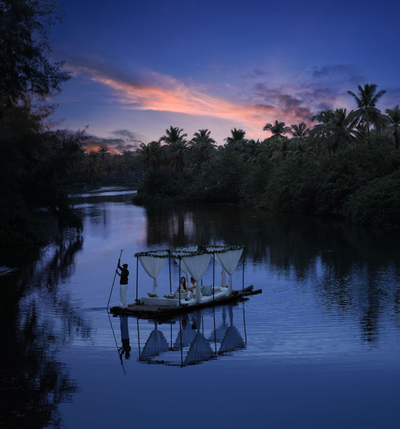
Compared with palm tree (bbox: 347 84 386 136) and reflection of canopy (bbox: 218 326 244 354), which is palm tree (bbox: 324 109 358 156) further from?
reflection of canopy (bbox: 218 326 244 354)

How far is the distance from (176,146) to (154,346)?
8757 cm

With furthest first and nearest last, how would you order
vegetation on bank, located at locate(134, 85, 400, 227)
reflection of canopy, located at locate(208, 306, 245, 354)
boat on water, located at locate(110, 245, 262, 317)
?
1. vegetation on bank, located at locate(134, 85, 400, 227)
2. boat on water, located at locate(110, 245, 262, 317)
3. reflection of canopy, located at locate(208, 306, 245, 354)

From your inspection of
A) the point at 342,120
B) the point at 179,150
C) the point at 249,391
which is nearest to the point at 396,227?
the point at 342,120

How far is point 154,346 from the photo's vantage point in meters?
14.0

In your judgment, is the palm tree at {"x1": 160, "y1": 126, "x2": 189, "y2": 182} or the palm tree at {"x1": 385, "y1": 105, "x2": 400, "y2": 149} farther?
the palm tree at {"x1": 160, "y1": 126, "x2": 189, "y2": 182}

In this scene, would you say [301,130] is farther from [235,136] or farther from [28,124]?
[28,124]

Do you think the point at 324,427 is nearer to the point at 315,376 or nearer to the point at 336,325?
the point at 315,376

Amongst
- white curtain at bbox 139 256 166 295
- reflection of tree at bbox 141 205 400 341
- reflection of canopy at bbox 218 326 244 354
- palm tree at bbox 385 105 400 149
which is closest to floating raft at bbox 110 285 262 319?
white curtain at bbox 139 256 166 295

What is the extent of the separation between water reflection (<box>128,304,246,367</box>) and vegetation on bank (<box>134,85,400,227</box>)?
32.5m

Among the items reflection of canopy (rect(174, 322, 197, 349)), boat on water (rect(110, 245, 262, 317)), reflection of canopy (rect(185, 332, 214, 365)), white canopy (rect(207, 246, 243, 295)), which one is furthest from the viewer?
white canopy (rect(207, 246, 243, 295))

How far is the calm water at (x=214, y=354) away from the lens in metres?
9.62

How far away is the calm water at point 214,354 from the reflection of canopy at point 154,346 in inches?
1.3

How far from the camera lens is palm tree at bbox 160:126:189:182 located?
99012 millimetres

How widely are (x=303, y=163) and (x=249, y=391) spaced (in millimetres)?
58333
